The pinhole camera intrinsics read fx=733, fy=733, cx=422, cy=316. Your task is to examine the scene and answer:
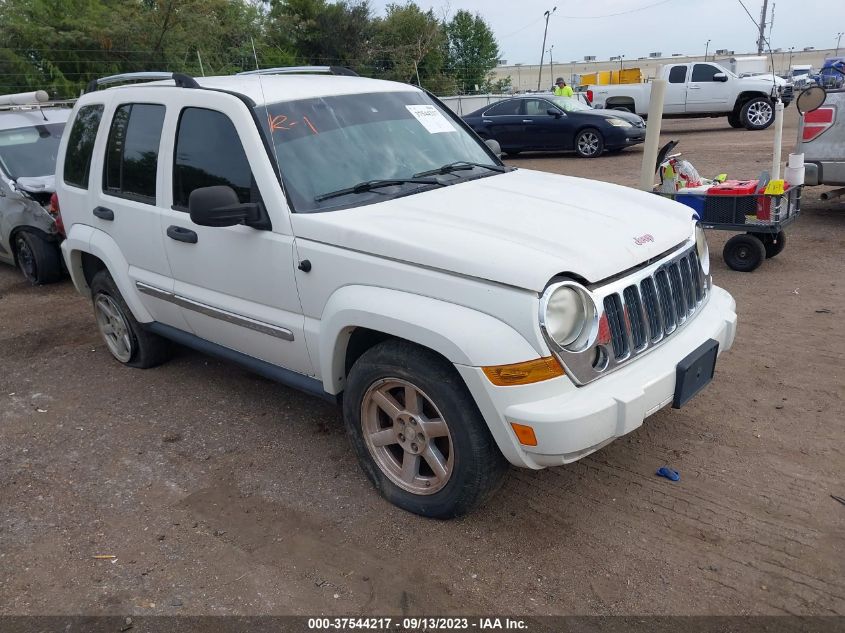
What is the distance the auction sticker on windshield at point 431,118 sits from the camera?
173 inches

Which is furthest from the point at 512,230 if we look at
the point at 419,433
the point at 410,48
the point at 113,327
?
the point at 410,48

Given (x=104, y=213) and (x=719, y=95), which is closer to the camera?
(x=104, y=213)

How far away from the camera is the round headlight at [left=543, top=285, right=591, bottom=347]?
2.89 m

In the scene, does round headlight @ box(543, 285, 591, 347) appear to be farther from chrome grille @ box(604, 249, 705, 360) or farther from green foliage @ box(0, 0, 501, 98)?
green foliage @ box(0, 0, 501, 98)

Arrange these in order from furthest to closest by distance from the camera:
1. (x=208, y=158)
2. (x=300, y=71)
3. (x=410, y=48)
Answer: (x=410, y=48) → (x=300, y=71) → (x=208, y=158)

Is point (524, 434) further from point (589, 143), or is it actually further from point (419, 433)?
point (589, 143)

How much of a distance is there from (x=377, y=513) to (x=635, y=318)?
1519 mm

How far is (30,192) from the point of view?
7664mm

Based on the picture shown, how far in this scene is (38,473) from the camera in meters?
4.10

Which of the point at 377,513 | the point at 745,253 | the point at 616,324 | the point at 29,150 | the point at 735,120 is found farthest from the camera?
the point at 735,120

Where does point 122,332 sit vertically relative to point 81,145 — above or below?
below

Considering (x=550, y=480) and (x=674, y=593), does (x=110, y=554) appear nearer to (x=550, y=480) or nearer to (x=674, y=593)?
(x=550, y=480)

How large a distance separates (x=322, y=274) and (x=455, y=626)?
5.38ft

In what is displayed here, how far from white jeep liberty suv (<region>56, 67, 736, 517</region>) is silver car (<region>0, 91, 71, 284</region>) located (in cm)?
332
